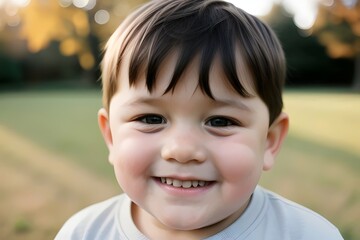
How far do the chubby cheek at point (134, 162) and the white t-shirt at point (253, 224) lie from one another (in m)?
0.19

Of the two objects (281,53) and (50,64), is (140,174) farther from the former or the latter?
(50,64)

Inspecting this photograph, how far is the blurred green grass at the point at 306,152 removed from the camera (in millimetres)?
2975

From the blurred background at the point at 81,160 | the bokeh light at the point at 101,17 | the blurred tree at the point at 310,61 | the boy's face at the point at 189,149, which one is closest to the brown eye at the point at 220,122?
the boy's face at the point at 189,149

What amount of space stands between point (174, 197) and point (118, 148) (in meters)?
0.22

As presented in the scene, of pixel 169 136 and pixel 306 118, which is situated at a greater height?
pixel 169 136

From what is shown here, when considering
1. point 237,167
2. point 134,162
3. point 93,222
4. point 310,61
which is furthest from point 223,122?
point 310,61

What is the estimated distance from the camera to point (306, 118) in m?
8.12

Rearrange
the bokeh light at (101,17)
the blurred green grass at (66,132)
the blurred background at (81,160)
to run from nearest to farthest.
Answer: the blurred background at (81,160), the blurred green grass at (66,132), the bokeh light at (101,17)

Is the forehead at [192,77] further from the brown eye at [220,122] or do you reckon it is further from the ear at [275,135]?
the ear at [275,135]

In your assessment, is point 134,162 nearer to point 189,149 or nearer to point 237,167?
point 189,149

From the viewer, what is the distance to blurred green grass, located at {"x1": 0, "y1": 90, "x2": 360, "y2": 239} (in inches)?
117

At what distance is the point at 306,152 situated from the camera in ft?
16.2

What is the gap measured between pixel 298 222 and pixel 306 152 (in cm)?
364

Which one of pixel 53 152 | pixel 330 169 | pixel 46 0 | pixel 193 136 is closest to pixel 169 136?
pixel 193 136
